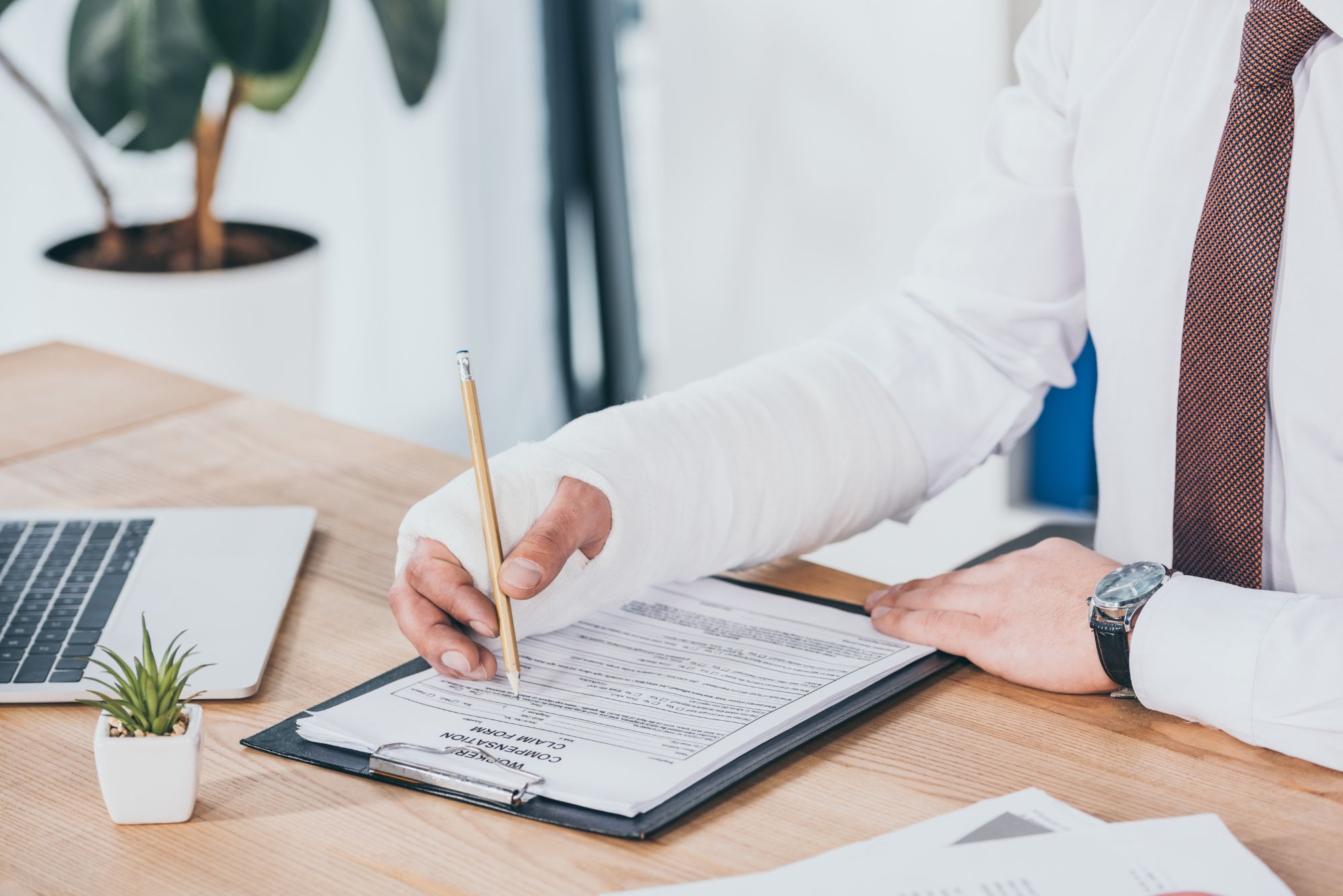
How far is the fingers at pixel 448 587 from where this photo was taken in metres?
0.90

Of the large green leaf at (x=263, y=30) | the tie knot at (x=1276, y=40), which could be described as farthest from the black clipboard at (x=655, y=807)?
the large green leaf at (x=263, y=30)

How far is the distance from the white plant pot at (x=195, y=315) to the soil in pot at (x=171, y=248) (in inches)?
1.4

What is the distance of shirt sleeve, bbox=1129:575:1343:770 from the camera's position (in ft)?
2.60

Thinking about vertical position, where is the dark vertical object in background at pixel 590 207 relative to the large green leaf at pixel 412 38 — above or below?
below

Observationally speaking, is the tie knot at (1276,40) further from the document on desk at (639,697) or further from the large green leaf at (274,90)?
the large green leaf at (274,90)

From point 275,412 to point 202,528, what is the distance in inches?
12.3

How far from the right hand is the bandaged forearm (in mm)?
11

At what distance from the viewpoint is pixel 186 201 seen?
2.91 metres

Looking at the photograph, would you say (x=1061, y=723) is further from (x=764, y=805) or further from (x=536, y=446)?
(x=536, y=446)

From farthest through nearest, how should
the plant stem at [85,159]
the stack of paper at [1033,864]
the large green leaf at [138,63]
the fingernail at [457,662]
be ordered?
the plant stem at [85,159] < the large green leaf at [138,63] < the fingernail at [457,662] < the stack of paper at [1033,864]

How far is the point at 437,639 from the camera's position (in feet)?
2.93

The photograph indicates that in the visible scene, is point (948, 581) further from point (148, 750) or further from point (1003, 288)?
point (148, 750)

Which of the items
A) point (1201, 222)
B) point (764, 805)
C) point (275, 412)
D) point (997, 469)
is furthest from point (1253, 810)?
point (997, 469)

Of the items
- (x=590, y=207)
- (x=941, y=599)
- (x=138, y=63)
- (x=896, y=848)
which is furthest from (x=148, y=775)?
(x=590, y=207)
